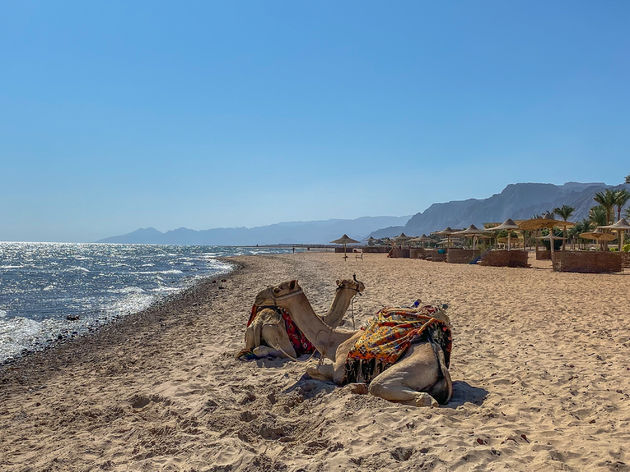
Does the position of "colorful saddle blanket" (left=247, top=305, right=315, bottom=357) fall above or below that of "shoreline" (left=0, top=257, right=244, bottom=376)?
above

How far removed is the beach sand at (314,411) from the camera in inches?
153

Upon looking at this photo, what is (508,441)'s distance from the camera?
12.9 ft

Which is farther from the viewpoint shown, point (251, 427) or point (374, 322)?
point (374, 322)

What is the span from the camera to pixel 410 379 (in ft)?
15.9

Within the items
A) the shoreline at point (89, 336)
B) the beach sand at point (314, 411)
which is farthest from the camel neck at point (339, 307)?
the shoreline at point (89, 336)

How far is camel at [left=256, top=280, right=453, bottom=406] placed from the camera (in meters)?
4.84

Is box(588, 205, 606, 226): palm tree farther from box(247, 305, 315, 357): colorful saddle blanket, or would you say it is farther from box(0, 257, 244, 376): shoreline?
box(247, 305, 315, 357): colorful saddle blanket

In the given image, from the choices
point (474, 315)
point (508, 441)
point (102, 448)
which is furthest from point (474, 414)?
point (474, 315)

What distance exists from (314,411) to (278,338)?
8.74 ft

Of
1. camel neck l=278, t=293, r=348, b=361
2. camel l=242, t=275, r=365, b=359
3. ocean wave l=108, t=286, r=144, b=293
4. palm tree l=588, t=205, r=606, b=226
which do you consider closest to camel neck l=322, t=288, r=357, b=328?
camel l=242, t=275, r=365, b=359

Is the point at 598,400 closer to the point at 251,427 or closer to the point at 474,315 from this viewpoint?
the point at 251,427

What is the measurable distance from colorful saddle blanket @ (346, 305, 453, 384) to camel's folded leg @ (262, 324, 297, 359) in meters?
2.20

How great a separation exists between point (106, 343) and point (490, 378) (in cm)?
946

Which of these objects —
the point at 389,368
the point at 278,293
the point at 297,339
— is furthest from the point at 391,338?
the point at 297,339
